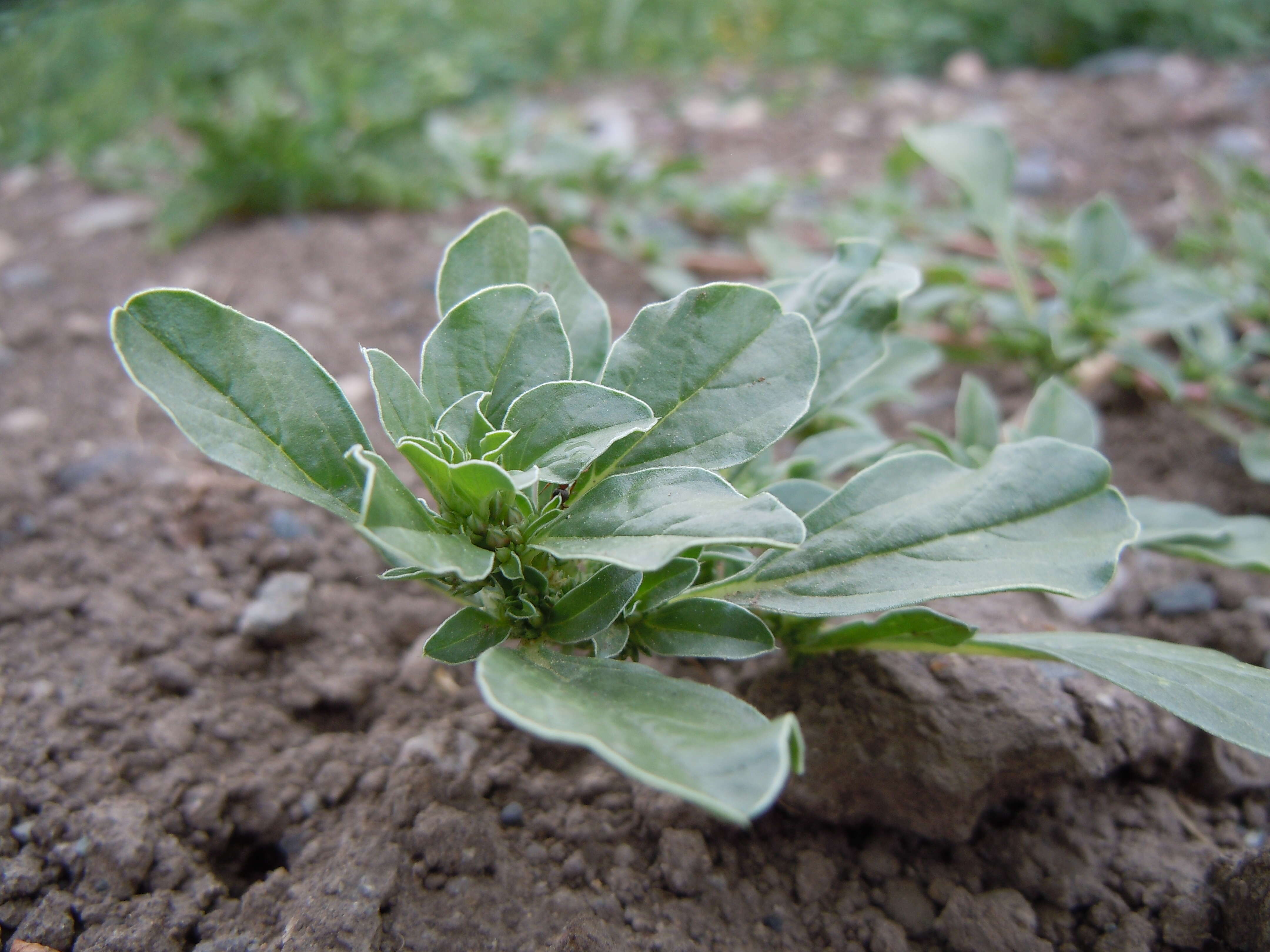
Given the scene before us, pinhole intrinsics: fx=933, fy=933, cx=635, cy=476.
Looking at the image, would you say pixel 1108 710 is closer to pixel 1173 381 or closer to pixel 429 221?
pixel 1173 381

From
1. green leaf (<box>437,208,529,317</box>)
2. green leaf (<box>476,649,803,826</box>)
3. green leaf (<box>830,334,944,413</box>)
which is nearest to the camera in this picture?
green leaf (<box>476,649,803,826</box>)

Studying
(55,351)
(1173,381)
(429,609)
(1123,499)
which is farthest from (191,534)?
(1173,381)

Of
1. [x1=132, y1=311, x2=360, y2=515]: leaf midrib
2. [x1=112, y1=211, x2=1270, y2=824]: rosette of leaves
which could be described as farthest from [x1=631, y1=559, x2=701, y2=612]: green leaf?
[x1=132, y1=311, x2=360, y2=515]: leaf midrib

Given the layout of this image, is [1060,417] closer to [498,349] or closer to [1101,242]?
[1101,242]

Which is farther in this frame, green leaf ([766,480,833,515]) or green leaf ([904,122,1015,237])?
green leaf ([904,122,1015,237])

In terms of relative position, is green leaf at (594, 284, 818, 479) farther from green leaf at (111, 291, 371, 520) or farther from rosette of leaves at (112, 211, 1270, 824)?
green leaf at (111, 291, 371, 520)

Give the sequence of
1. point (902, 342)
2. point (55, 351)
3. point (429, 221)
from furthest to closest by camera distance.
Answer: point (429, 221)
point (55, 351)
point (902, 342)
